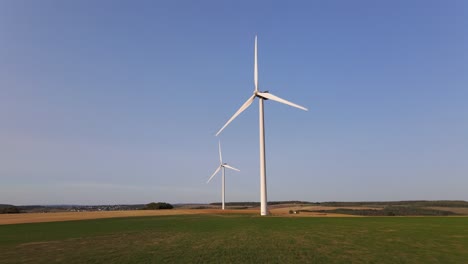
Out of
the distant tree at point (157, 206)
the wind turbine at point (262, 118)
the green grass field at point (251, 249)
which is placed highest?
the wind turbine at point (262, 118)

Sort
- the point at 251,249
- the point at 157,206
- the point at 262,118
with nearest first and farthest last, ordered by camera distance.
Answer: the point at 251,249 → the point at 262,118 → the point at 157,206

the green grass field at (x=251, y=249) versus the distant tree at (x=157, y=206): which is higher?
the distant tree at (x=157, y=206)

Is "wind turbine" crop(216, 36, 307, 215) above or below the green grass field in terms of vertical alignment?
above

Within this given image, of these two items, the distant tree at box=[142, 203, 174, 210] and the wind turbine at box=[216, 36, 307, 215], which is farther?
the distant tree at box=[142, 203, 174, 210]

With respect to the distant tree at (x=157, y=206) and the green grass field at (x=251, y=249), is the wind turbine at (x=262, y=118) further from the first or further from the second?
the distant tree at (x=157, y=206)

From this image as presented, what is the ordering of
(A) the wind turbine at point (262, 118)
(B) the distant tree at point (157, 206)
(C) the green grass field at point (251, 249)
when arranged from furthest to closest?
(B) the distant tree at point (157, 206) < (A) the wind turbine at point (262, 118) < (C) the green grass field at point (251, 249)

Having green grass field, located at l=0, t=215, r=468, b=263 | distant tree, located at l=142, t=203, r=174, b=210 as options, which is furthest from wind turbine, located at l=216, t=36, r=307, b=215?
distant tree, located at l=142, t=203, r=174, b=210

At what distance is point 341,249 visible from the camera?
23188 millimetres

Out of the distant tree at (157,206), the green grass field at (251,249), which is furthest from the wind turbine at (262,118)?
the distant tree at (157,206)

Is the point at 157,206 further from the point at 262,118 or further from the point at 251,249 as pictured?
the point at 251,249

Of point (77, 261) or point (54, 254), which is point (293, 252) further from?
point (54, 254)

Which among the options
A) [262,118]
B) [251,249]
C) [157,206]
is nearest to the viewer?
[251,249]

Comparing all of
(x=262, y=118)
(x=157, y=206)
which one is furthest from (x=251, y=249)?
(x=157, y=206)

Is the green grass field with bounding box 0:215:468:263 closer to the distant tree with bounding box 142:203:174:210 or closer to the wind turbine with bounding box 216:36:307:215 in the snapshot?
the wind turbine with bounding box 216:36:307:215
